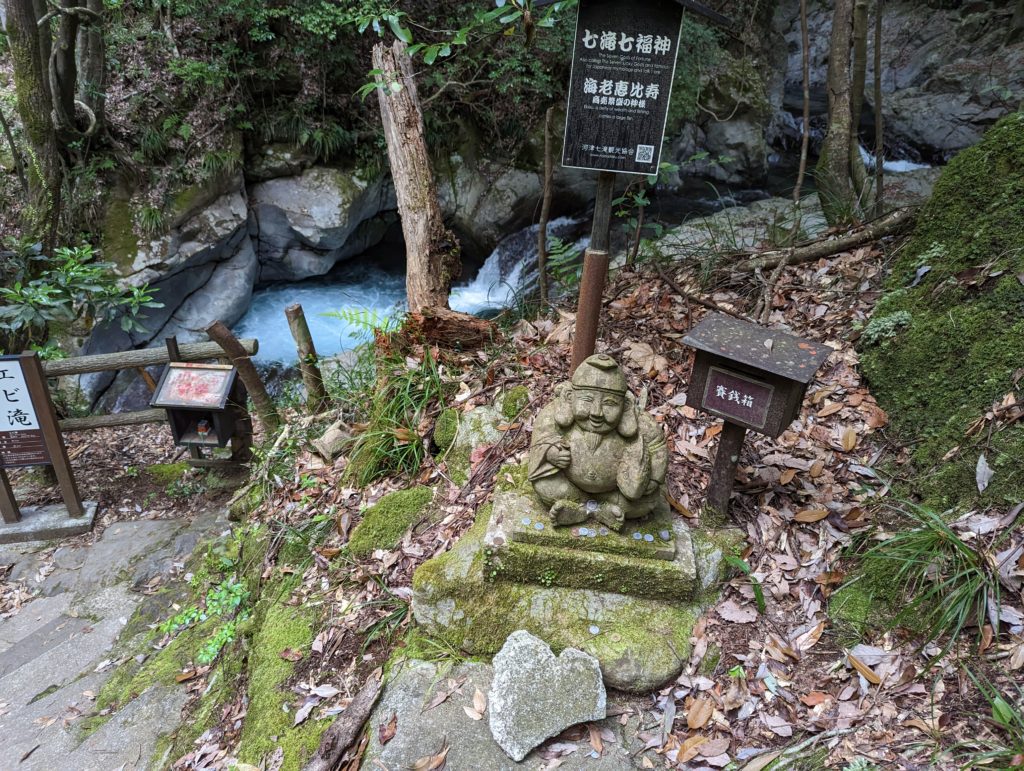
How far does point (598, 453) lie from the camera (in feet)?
10.2

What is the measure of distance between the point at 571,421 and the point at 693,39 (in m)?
8.73

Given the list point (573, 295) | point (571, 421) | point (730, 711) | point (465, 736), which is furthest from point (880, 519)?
point (573, 295)

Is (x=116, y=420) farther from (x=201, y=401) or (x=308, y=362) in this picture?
(x=308, y=362)

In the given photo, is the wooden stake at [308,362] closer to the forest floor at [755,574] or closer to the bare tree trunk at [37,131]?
the forest floor at [755,574]

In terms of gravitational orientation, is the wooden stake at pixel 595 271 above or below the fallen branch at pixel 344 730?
above

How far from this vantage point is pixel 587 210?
12.0 meters

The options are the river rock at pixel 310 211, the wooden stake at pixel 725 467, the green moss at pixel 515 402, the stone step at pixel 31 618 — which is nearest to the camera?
the wooden stake at pixel 725 467

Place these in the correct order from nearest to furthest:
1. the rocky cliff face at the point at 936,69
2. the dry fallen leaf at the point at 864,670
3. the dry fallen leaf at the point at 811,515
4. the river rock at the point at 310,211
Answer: the dry fallen leaf at the point at 864,670
the dry fallen leaf at the point at 811,515
the river rock at the point at 310,211
the rocky cliff face at the point at 936,69

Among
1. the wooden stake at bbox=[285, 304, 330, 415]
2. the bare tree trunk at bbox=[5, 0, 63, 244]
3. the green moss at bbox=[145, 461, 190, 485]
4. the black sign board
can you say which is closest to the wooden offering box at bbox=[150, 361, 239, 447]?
the wooden stake at bbox=[285, 304, 330, 415]

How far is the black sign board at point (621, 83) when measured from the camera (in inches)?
122

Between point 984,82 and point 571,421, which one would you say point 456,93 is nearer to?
point 571,421

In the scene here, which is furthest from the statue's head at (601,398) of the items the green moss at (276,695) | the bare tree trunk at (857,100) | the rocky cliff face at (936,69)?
the rocky cliff face at (936,69)

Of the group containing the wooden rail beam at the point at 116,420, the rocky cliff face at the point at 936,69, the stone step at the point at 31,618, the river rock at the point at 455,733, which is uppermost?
the rocky cliff face at the point at 936,69

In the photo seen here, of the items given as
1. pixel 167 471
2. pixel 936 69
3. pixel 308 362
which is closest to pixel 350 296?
pixel 167 471
